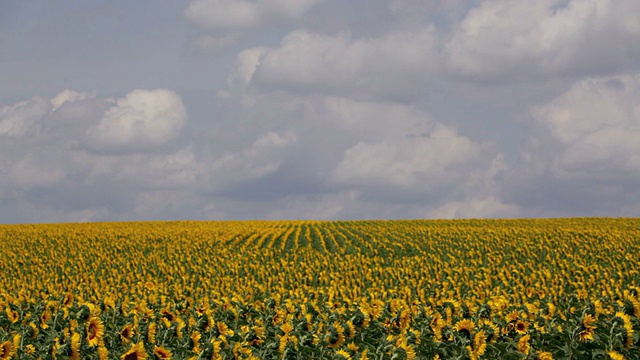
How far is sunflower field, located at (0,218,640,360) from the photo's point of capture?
26.9 feet

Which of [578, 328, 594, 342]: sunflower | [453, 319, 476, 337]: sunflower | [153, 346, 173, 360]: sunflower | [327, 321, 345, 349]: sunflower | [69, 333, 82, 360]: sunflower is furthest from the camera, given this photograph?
[578, 328, 594, 342]: sunflower

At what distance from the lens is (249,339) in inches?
343

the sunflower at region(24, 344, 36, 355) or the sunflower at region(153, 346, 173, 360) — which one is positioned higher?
the sunflower at region(153, 346, 173, 360)

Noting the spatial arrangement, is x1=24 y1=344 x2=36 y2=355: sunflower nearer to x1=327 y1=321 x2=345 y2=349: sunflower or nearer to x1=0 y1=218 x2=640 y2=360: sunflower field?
x1=0 y1=218 x2=640 y2=360: sunflower field

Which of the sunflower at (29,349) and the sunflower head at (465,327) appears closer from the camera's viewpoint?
the sunflower head at (465,327)

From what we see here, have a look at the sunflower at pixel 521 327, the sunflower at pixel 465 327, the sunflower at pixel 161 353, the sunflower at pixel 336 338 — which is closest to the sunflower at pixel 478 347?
the sunflower at pixel 465 327

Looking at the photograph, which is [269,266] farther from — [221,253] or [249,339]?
[249,339]

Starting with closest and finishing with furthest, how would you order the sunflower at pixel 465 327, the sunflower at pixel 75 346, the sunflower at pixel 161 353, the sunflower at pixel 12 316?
1. the sunflower at pixel 161 353
2. the sunflower at pixel 75 346
3. the sunflower at pixel 465 327
4. the sunflower at pixel 12 316

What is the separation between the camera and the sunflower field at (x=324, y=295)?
8.20 m

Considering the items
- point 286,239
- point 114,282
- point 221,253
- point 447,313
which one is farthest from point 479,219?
point 447,313

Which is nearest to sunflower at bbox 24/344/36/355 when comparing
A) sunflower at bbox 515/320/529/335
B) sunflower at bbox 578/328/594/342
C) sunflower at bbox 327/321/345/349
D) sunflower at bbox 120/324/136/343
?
sunflower at bbox 120/324/136/343

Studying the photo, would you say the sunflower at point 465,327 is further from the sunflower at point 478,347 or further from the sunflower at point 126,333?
the sunflower at point 126,333

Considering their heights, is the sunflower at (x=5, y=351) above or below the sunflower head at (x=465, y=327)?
below

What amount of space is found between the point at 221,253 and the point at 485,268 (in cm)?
1254
